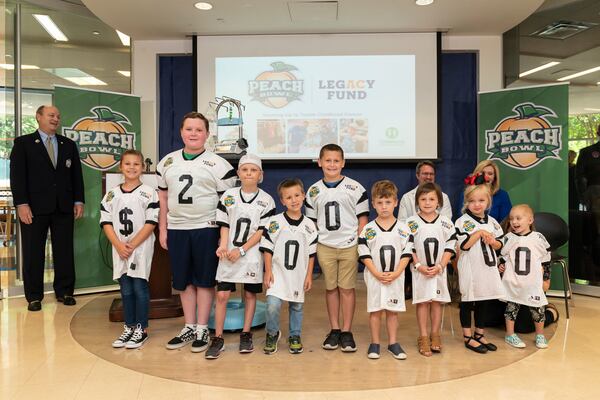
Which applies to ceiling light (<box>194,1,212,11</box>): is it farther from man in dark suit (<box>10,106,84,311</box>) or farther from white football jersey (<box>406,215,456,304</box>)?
white football jersey (<box>406,215,456,304</box>)

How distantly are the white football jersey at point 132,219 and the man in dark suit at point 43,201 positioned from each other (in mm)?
1384

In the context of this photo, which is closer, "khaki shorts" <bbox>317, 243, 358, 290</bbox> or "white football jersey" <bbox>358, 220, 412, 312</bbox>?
"white football jersey" <bbox>358, 220, 412, 312</bbox>

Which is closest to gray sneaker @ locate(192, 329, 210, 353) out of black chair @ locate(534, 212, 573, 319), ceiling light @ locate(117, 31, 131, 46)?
black chair @ locate(534, 212, 573, 319)

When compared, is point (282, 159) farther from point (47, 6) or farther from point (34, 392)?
point (34, 392)

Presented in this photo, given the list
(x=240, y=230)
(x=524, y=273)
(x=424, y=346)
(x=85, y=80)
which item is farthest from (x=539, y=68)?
(x=85, y=80)

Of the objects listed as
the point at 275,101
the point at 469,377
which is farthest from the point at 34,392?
the point at 275,101

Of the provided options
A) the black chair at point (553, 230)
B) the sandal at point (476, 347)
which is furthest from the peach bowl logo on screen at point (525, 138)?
the sandal at point (476, 347)

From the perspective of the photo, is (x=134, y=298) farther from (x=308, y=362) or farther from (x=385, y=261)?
(x=385, y=261)

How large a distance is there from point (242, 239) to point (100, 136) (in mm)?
2747

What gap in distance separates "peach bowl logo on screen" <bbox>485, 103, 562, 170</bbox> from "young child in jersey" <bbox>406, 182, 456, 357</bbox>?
7.61 ft

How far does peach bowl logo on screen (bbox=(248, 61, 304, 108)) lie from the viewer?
209 inches

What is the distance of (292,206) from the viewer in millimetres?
2879

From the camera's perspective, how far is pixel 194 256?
2977 mm

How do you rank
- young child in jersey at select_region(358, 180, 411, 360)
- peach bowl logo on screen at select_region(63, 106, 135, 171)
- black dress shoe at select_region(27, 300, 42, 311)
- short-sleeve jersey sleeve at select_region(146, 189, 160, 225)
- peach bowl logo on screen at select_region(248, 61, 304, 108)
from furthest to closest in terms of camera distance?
peach bowl logo on screen at select_region(248, 61, 304, 108), peach bowl logo on screen at select_region(63, 106, 135, 171), black dress shoe at select_region(27, 300, 42, 311), short-sleeve jersey sleeve at select_region(146, 189, 160, 225), young child in jersey at select_region(358, 180, 411, 360)
